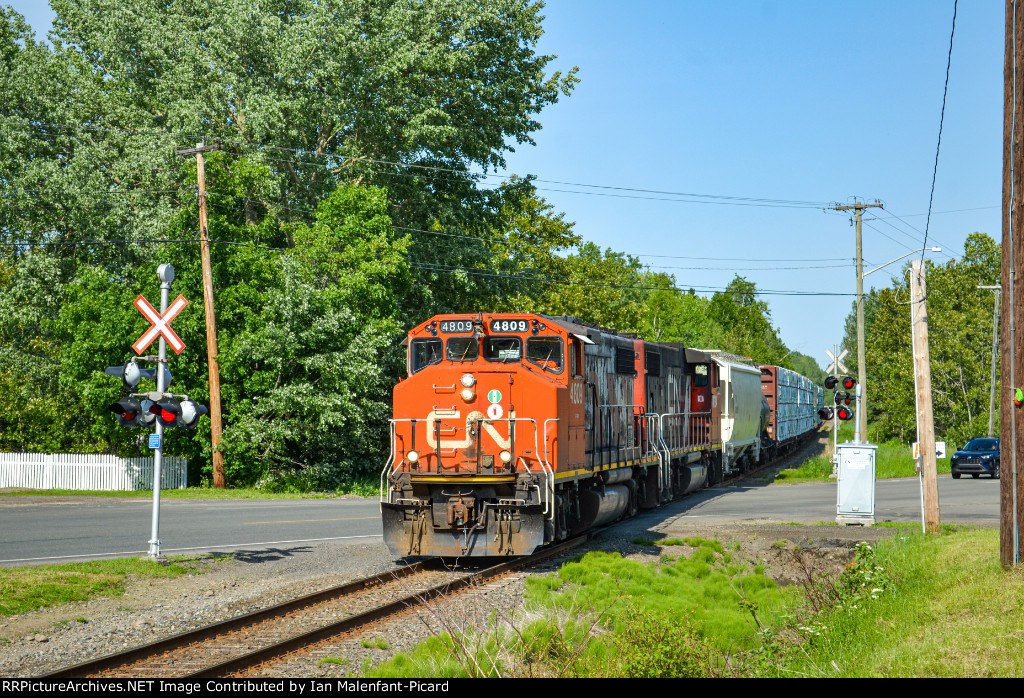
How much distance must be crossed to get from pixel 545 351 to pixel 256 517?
11977 mm

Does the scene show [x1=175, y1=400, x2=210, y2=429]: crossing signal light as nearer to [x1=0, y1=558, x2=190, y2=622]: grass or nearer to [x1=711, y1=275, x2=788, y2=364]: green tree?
[x1=0, y1=558, x2=190, y2=622]: grass

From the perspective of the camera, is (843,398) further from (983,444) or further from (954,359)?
(954,359)

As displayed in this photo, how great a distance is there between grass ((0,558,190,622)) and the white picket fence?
19.9 meters

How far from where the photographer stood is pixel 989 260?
230 ft

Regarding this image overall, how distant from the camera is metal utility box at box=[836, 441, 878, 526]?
68.2ft

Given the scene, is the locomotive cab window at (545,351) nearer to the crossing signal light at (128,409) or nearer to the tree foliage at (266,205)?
the crossing signal light at (128,409)

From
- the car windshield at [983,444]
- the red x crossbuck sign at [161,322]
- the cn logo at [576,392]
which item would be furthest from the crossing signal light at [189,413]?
the car windshield at [983,444]

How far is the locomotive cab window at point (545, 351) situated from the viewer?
15773 mm

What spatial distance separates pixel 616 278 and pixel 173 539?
44.4 metres

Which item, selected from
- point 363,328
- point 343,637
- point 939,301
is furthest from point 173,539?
point 939,301

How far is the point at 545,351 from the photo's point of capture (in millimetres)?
15898

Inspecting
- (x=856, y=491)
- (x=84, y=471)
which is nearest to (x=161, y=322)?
(x=856, y=491)

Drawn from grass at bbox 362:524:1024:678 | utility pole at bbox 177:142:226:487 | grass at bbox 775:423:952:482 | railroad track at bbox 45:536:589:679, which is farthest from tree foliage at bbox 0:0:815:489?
grass at bbox 362:524:1024:678

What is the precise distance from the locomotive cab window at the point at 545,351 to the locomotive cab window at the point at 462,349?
931mm
